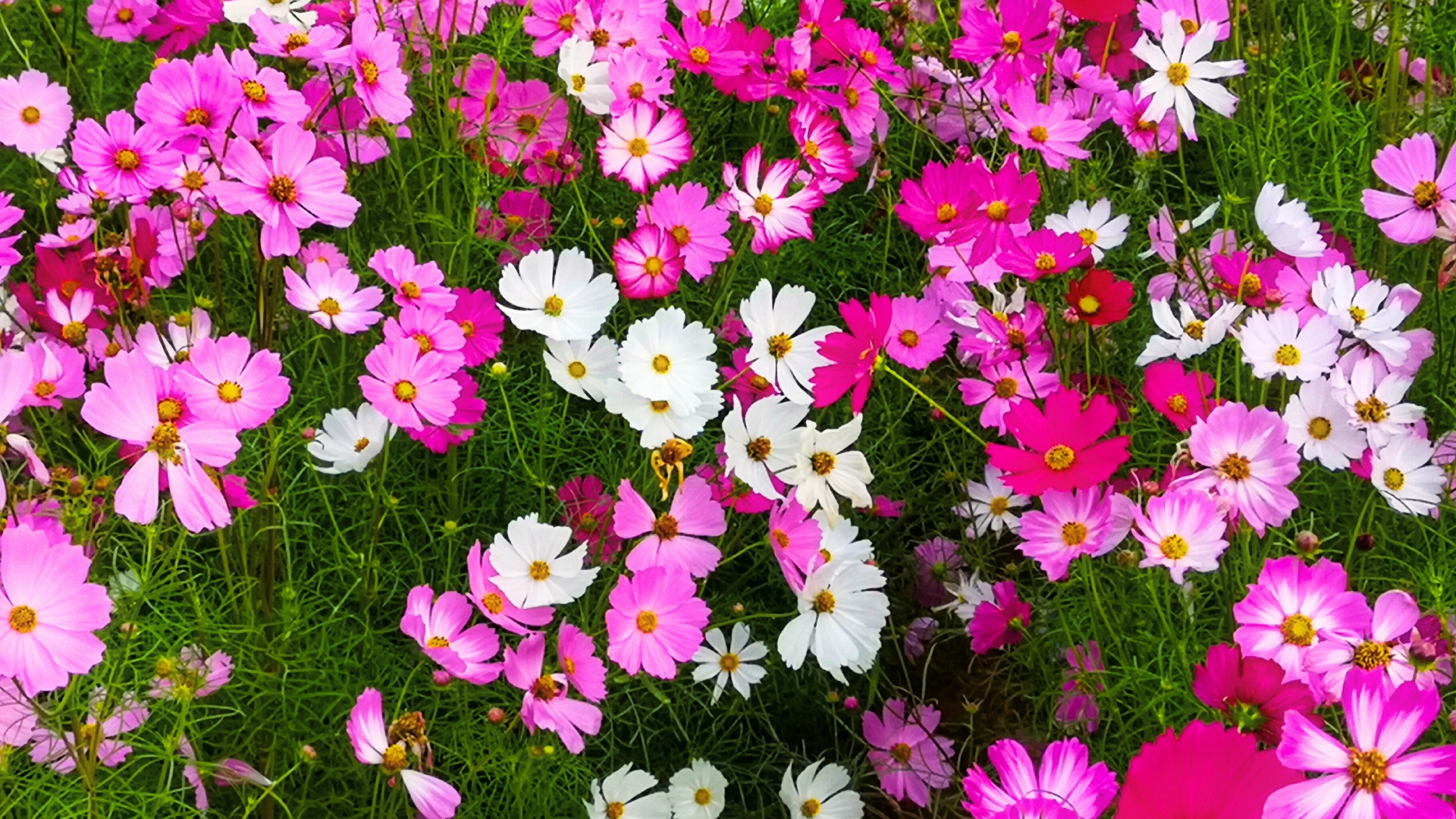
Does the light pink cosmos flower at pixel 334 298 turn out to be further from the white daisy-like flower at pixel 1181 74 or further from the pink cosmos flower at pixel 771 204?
the white daisy-like flower at pixel 1181 74

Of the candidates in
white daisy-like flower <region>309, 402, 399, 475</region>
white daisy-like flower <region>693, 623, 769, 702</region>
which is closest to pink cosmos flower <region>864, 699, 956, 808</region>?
white daisy-like flower <region>693, 623, 769, 702</region>

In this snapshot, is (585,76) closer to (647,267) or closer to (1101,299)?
(647,267)

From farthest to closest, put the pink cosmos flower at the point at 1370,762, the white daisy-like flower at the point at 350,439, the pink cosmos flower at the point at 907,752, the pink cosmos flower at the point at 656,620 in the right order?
the pink cosmos flower at the point at 907,752 < the white daisy-like flower at the point at 350,439 < the pink cosmos flower at the point at 656,620 < the pink cosmos flower at the point at 1370,762

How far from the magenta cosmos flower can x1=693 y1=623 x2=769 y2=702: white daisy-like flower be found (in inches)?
18.5

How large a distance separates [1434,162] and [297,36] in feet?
2.94

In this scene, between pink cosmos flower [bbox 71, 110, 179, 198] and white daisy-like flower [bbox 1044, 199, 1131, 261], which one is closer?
pink cosmos flower [bbox 71, 110, 179, 198]

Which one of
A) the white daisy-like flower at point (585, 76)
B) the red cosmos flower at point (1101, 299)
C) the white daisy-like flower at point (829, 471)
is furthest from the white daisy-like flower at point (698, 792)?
the white daisy-like flower at point (585, 76)

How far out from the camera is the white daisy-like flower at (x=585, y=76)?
1185mm

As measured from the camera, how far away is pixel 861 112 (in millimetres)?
1318

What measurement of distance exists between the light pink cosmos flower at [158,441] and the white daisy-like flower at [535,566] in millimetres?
203

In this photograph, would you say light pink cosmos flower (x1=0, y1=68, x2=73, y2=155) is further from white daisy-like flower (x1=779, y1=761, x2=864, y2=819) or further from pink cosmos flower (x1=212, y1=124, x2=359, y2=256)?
white daisy-like flower (x1=779, y1=761, x2=864, y2=819)

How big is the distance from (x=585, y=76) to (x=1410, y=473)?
0.75 metres

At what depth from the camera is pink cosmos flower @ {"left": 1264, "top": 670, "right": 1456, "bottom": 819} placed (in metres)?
0.67

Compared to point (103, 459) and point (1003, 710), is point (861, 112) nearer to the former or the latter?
point (1003, 710)
